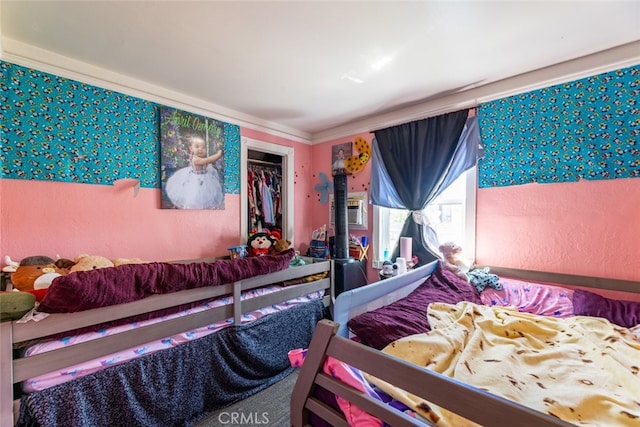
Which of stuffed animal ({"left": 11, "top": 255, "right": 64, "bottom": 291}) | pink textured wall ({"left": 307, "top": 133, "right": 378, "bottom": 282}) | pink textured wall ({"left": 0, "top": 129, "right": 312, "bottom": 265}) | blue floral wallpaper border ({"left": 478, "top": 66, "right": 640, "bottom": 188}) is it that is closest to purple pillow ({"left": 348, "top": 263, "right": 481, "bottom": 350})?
blue floral wallpaper border ({"left": 478, "top": 66, "right": 640, "bottom": 188})

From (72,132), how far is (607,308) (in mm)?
3689

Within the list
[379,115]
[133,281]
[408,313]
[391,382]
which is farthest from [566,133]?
[133,281]

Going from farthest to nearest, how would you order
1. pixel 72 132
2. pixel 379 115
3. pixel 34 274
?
1. pixel 379 115
2. pixel 72 132
3. pixel 34 274

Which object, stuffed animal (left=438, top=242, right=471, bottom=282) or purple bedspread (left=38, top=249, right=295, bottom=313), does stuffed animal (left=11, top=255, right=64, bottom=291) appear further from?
stuffed animal (left=438, top=242, right=471, bottom=282)

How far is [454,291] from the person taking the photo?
6.29ft

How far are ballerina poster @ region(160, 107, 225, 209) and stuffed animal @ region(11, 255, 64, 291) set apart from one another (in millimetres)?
826

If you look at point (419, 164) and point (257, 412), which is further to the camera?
point (419, 164)

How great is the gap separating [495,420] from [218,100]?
110 inches

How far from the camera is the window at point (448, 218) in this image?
7.54ft

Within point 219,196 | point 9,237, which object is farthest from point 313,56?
point 9,237

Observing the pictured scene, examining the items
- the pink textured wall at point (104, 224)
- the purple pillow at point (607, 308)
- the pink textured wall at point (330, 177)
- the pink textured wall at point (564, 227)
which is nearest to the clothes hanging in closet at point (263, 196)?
the pink textured wall at point (104, 224)

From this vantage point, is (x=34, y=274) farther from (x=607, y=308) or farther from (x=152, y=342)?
(x=607, y=308)

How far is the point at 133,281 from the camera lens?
1.39 meters

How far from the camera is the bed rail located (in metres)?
0.56
